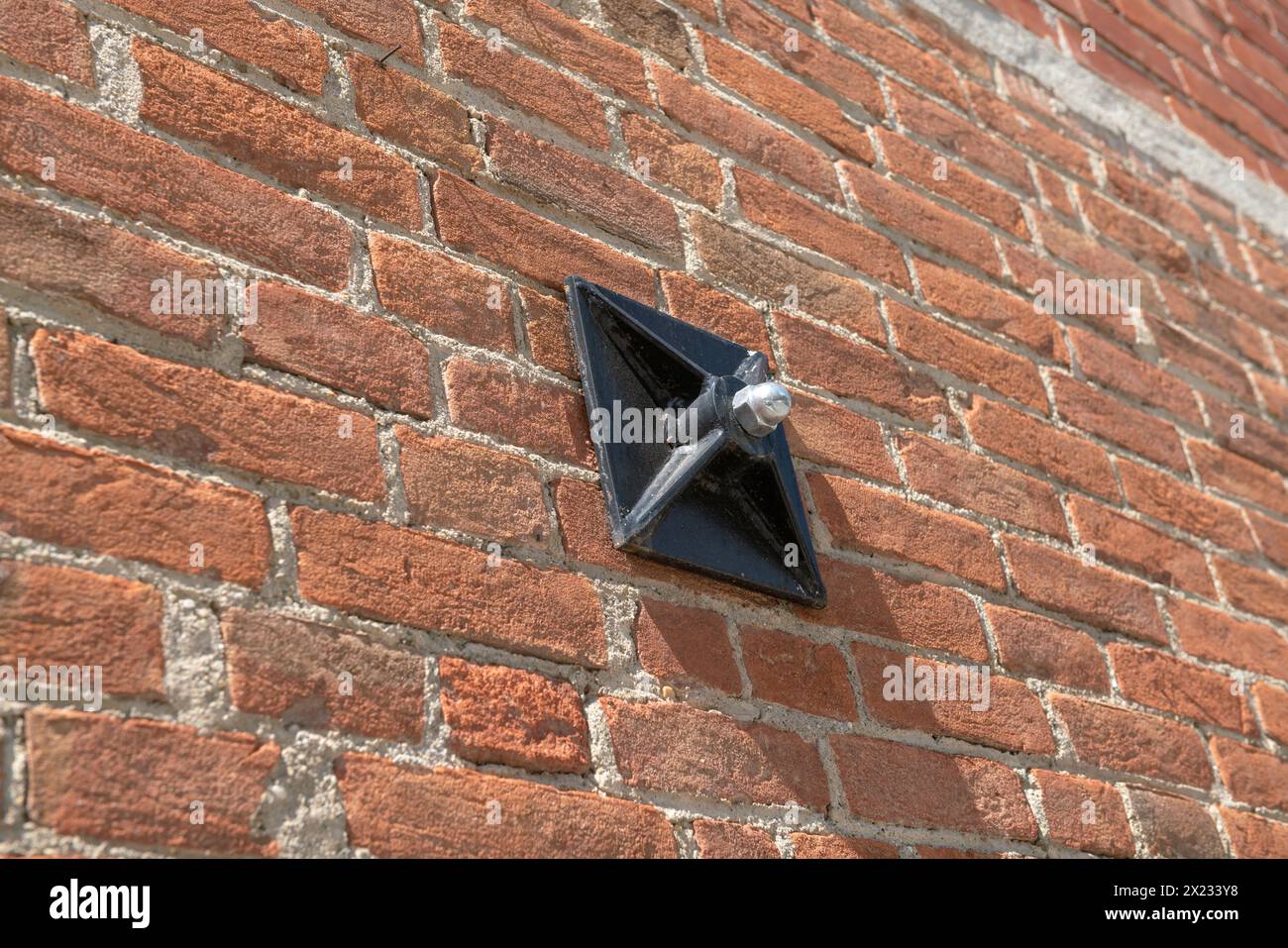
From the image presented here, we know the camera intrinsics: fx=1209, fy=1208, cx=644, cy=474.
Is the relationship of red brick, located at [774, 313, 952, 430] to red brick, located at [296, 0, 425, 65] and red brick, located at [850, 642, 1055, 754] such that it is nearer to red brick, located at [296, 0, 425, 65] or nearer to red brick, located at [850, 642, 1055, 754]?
red brick, located at [850, 642, 1055, 754]

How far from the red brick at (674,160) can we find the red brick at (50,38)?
54 cm

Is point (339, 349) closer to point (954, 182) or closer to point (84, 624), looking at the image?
point (84, 624)

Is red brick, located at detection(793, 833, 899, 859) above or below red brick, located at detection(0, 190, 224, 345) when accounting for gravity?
below

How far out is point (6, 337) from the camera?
0.79 m

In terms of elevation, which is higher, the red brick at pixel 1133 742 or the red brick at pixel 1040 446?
the red brick at pixel 1040 446

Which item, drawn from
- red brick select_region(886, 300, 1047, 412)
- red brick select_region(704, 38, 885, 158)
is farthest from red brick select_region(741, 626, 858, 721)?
red brick select_region(704, 38, 885, 158)

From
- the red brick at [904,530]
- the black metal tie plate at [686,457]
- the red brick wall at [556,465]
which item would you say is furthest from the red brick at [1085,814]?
the black metal tie plate at [686,457]

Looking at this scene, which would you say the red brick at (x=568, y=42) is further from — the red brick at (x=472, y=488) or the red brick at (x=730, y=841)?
the red brick at (x=730, y=841)

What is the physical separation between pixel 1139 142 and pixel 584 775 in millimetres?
1561

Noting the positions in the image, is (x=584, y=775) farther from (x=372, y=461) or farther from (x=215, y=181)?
(x=215, y=181)

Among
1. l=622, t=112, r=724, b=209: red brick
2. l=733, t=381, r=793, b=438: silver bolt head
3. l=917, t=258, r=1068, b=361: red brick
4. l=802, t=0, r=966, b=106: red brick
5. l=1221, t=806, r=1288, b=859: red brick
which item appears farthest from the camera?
l=802, t=0, r=966, b=106: red brick

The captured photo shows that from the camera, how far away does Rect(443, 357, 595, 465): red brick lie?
101 centimetres

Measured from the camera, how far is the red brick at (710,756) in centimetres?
97
